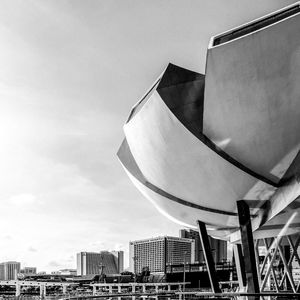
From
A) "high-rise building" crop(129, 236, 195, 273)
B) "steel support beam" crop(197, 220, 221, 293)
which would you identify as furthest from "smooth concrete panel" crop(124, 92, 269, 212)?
"high-rise building" crop(129, 236, 195, 273)

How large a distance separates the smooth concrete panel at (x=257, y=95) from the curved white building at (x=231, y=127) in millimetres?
36

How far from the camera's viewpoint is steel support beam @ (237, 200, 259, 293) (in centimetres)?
2272

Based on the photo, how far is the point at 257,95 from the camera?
1719cm

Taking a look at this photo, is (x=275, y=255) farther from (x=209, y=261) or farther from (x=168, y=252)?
(x=168, y=252)

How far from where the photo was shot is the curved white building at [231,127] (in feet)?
53.4

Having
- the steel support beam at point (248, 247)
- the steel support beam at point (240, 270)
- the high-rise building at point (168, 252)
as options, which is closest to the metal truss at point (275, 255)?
the steel support beam at point (240, 270)

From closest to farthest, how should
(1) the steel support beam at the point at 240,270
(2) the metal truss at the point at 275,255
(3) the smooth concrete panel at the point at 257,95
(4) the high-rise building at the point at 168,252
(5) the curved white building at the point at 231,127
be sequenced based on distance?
(3) the smooth concrete panel at the point at 257,95
(5) the curved white building at the point at 231,127
(1) the steel support beam at the point at 240,270
(2) the metal truss at the point at 275,255
(4) the high-rise building at the point at 168,252

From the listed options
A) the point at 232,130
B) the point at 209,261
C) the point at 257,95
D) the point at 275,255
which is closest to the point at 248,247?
the point at 209,261

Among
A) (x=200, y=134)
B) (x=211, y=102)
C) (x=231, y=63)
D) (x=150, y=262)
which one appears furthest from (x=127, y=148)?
(x=150, y=262)

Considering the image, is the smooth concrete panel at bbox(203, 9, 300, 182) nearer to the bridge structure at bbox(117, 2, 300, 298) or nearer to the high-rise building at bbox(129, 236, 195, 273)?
the bridge structure at bbox(117, 2, 300, 298)

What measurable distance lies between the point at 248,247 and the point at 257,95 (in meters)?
9.38

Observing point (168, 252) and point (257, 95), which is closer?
point (257, 95)

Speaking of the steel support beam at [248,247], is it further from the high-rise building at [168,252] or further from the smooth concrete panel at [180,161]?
the high-rise building at [168,252]

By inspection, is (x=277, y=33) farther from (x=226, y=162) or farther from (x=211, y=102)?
(x=226, y=162)
